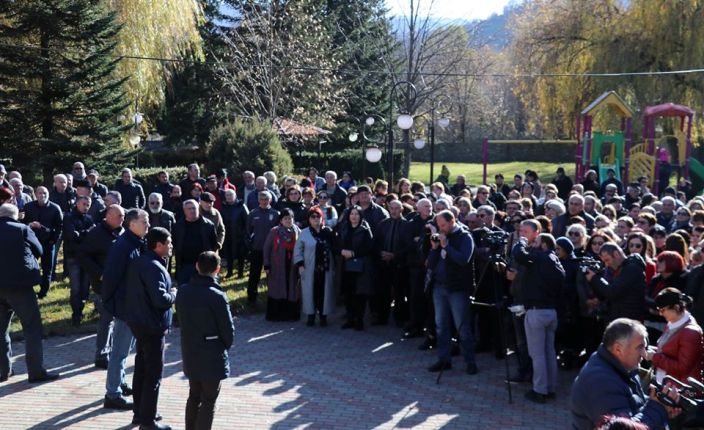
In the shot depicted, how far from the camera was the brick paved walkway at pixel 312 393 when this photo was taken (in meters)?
8.05

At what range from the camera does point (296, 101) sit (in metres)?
34.1

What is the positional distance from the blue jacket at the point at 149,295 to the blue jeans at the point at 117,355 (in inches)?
33.8

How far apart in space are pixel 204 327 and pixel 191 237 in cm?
483

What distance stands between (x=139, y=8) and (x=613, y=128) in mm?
19399

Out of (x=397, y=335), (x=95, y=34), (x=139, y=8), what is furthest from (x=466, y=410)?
(x=139, y=8)

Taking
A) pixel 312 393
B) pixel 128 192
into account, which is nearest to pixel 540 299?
pixel 312 393

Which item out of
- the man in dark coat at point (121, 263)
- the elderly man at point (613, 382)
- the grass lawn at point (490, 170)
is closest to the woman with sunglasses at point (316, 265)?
the man in dark coat at point (121, 263)

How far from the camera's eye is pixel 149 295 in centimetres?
732

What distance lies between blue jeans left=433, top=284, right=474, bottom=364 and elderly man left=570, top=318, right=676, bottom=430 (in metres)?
4.69

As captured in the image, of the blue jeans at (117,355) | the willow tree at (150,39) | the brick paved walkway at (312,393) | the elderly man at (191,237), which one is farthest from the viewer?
the willow tree at (150,39)

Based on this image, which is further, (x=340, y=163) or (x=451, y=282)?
(x=340, y=163)

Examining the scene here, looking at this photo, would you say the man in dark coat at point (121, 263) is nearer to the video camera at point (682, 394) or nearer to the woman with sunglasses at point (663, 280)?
the video camera at point (682, 394)

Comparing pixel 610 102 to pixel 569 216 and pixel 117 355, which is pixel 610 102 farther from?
pixel 117 355

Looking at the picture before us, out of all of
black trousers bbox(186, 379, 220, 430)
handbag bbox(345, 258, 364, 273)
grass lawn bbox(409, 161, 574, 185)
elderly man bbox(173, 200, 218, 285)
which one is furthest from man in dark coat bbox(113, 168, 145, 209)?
grass lawn bbox(409, 161, 574, 185)
